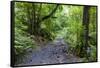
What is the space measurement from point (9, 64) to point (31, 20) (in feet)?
1.90

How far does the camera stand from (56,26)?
2709 millimetres

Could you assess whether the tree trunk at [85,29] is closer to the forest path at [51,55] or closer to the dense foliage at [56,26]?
the dense foliage at [56,26]

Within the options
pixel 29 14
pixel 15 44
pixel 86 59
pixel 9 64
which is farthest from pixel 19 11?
pixel 86 59

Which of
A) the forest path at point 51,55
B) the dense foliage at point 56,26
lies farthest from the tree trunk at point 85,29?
the forest path at point 51,55

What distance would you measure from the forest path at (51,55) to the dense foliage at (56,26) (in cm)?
6

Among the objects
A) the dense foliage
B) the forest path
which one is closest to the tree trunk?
the dense foliage

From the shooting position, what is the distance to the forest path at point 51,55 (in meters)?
2.58

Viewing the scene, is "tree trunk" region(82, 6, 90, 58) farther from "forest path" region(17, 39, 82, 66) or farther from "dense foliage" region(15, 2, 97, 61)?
"forest path" region(17, 39, 82, 66)

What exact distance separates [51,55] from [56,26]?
368 mm

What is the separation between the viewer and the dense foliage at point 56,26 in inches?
100

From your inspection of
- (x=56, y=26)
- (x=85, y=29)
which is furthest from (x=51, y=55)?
(x=85, y=29)

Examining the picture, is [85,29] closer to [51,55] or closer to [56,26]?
[56,26]

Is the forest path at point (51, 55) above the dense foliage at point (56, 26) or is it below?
below

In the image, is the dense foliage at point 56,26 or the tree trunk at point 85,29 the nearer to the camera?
the dense foliage at point 56,26
